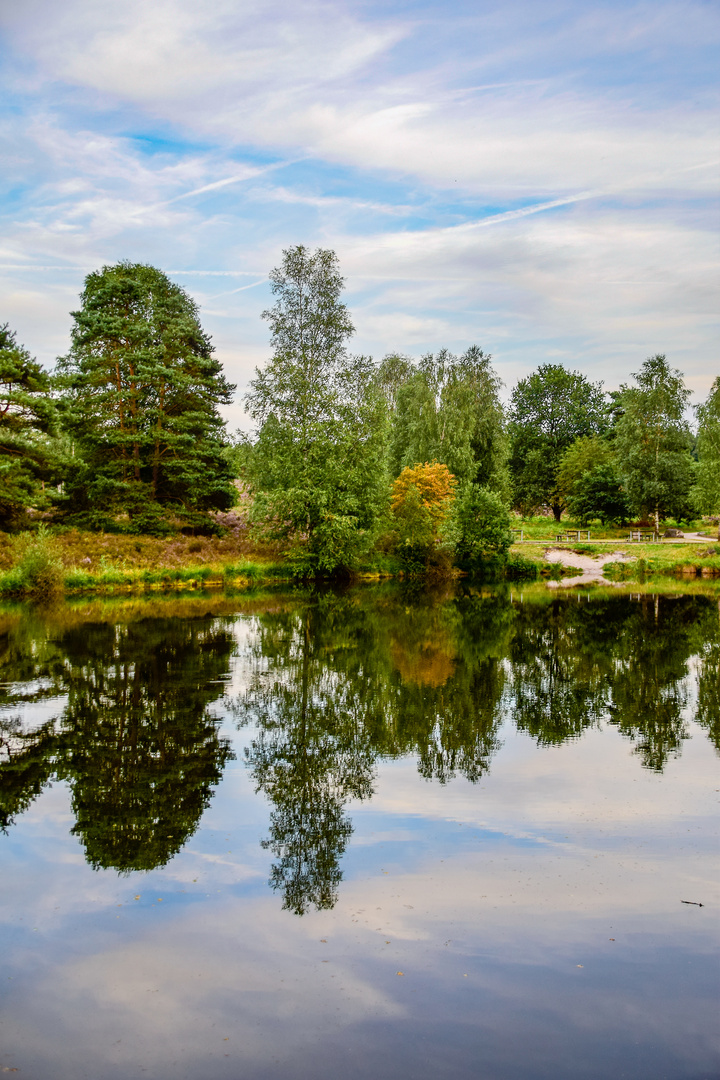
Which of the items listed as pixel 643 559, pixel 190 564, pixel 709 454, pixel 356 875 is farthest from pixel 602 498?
pixel 356 875

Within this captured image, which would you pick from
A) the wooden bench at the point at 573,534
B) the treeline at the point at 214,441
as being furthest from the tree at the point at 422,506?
A: the wooden bench at the point at 573,534

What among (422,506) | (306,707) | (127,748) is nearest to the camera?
(127,748)

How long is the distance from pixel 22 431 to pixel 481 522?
21893 millimetres

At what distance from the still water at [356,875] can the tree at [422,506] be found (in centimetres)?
2321

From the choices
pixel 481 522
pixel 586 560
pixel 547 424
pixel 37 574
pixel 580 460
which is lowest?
pixel 586 560

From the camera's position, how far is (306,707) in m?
12.7

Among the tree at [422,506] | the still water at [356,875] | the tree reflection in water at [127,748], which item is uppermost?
the tree at [422,506]

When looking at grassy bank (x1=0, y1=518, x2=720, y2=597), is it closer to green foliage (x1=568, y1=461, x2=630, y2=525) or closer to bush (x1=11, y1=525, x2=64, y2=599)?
bush (x1=11, y1=525, x2=64, y2=599)

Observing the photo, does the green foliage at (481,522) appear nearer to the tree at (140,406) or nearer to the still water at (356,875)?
the tree at (140,406)

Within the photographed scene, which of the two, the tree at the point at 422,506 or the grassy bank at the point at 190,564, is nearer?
the grassy bank at the point at 190,564

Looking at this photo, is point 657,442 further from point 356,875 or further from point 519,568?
point 356,875

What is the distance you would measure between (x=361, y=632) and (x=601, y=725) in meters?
9.48

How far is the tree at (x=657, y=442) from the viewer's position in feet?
165

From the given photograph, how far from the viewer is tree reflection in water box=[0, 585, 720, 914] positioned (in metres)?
8.18
